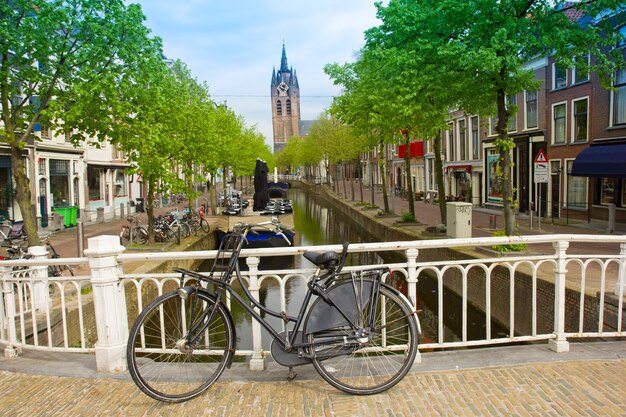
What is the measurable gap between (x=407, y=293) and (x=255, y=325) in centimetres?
345

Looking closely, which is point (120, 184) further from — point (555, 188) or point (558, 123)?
point (558, 123)

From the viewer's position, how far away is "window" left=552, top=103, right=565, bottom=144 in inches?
827

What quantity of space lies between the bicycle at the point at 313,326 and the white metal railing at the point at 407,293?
0.74 feet

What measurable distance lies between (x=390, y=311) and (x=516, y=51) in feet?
30.7

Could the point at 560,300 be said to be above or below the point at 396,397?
above

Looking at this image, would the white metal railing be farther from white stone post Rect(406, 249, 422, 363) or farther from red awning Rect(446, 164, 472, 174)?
red awning Rect(446, 164, 472, 174)

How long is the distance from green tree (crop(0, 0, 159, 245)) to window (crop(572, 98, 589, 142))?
17144mm

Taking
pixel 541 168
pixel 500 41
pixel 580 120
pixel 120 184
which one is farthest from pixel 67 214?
pixel 580 120

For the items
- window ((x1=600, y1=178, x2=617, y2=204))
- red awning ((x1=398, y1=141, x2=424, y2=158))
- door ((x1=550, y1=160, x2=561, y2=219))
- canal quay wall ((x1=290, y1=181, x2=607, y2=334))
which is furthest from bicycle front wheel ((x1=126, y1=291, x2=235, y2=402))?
red awning ((x1=398, y1=141, x2=424, y2=158))

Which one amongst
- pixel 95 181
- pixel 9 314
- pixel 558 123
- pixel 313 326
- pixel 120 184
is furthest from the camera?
pixel 120 184

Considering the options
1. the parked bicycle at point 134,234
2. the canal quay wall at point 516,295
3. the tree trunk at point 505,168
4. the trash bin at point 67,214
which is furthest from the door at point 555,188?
the trash bin at point 67,214

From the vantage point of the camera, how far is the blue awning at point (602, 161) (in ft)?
53.1

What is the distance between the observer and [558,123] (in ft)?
70.1

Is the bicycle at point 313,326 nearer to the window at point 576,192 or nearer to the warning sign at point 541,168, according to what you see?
the warning sign at point 541,168
